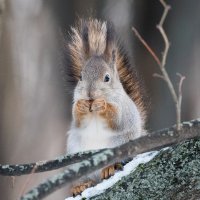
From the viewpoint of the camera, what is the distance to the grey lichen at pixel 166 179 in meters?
1.89

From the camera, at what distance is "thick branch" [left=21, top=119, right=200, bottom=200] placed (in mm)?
1565

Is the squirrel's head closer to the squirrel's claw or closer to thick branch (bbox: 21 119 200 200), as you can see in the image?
the squirrel's claw

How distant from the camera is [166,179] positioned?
1.93 m

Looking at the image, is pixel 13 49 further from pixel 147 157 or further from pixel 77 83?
pixel 147 157

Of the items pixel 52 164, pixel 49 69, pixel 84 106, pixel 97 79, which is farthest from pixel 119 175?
pixel 49 69

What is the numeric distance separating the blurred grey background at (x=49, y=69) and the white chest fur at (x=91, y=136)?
2537 millimetres

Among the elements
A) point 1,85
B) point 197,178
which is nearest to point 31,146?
point 1,85

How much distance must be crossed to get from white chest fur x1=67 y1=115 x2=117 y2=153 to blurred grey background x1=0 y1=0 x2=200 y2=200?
2537mm

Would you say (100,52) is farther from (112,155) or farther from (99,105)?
(112,155)

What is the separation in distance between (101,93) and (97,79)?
0.09 meters

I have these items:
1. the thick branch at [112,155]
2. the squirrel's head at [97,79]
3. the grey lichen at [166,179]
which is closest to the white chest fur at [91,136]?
the squirrel's head at [97,79]

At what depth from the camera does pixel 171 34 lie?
5359mm

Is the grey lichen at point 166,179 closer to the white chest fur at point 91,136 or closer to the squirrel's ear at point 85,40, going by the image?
the white chest fur at point 91,136

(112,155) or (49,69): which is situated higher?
(49,69)
